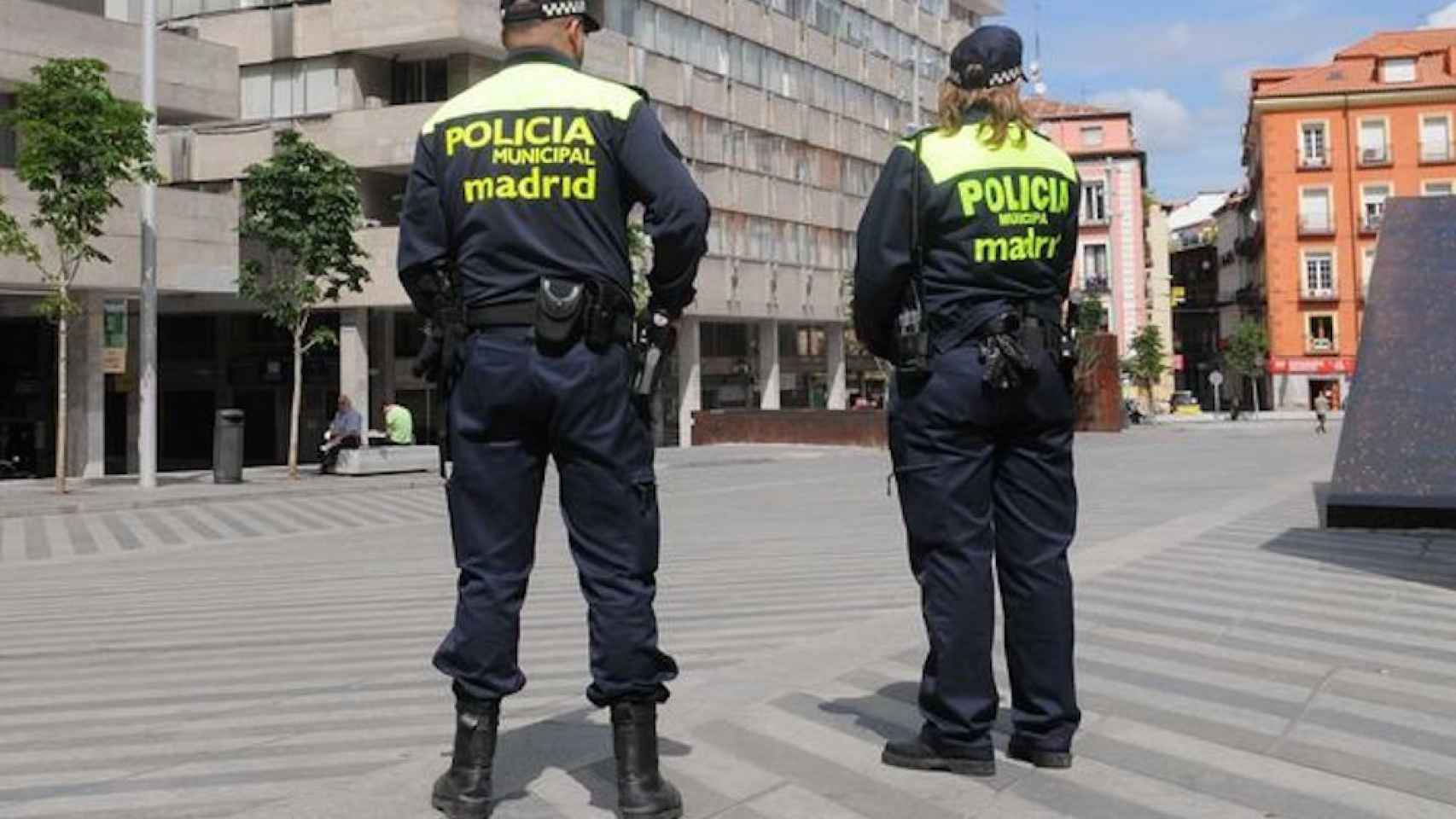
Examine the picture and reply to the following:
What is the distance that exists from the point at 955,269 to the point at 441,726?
226 centimetres

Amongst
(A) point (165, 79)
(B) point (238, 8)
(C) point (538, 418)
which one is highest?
(B) point (238, 8)

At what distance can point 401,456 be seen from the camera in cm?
2478

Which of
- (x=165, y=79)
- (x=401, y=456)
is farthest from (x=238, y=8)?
(x=401, y=456)

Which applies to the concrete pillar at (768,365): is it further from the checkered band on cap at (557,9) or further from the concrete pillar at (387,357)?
the checkered band on cap at (557,9)

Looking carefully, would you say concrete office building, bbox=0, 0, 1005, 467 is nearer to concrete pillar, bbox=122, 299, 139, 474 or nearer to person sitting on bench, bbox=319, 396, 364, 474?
concrete pillar, bbox=122, 299, 139, 474

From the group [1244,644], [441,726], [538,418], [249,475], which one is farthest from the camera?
[249,475]

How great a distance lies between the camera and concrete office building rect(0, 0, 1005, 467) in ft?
114

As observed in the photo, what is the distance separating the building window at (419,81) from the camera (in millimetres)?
36344

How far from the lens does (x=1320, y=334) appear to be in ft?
237

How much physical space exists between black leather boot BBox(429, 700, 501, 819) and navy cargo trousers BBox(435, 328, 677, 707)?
5 cm

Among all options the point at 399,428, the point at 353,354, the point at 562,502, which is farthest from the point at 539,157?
the point at 353,354

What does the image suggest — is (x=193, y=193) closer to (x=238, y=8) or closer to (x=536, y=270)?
(x=238, y=8)

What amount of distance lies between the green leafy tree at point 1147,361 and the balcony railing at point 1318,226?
30.3ft

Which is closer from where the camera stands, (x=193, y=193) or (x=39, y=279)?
(x=39, y=279)
